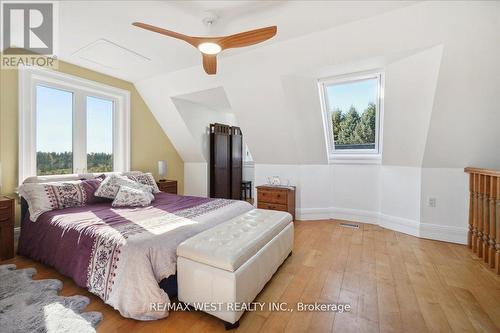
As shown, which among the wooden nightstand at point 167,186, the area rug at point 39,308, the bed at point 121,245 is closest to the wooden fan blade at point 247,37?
the bed at point 121,245

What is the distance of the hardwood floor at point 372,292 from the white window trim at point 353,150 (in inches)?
58.6

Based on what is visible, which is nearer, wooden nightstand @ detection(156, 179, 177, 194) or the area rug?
the area rug

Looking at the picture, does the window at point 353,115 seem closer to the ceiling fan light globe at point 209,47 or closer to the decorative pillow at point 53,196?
the ceiling fan light globe at point 209,47

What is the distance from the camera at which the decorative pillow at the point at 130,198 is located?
2.65 meters

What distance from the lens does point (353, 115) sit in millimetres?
3875

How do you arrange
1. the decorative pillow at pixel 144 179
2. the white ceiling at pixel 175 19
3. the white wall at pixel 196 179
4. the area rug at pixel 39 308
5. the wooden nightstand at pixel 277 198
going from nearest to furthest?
the area rug at pixel 39 308 < the white ceiling at pixel 175 19 < the decorative pillow at pixel 144 179 < the wooden nightstand at pixel 277 198 < the white wall at pixel 196 179

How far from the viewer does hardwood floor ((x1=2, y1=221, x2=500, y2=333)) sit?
150cm

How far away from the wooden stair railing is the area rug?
3.64 meters

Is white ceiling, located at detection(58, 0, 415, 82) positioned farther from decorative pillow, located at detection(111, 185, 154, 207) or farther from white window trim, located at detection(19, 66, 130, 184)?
decorative pillow, located at detection(111, 185, 154, 207)

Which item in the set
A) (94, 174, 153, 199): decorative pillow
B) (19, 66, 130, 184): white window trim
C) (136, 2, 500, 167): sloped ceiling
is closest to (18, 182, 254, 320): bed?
(94, 174, 153, 199): decorative pillow

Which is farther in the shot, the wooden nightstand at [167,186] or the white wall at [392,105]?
the wooden nightstand at [167,186]

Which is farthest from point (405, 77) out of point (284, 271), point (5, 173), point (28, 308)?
point (5, 173)

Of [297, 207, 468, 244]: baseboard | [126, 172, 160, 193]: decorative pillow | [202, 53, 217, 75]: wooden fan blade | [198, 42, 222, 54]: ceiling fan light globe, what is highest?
[198, 42, 222, 54]: ceiling fan light globe

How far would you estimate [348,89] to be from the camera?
3.73m
